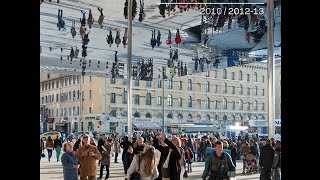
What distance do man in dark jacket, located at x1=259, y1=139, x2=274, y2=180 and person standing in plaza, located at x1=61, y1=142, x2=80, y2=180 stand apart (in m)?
3.00

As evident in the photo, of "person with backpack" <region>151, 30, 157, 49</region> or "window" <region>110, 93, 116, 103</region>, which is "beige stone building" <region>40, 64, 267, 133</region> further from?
"person with backpack" <region>151, 30, 157, 49</region>

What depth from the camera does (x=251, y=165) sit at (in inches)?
445

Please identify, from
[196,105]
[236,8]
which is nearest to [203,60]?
[236,8]

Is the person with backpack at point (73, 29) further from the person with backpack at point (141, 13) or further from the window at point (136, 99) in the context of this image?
the window at point (136, 99)

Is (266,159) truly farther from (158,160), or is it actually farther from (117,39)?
(117,39)

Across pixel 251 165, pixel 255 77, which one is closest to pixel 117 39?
pixel 251 165

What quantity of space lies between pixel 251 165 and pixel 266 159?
3191 mm

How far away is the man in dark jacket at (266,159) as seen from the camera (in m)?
8.13

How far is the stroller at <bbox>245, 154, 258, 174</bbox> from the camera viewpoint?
11.2 meters

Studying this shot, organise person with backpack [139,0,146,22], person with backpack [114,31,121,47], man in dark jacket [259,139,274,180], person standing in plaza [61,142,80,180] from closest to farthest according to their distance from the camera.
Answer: person standing in plaza [61,142,80,180]
man in dark jacket [259,139,274,180]
person with backpack [139,0,146,22]
person with backpack [114,31,121,47]

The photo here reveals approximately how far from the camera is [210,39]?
1223 centimetres

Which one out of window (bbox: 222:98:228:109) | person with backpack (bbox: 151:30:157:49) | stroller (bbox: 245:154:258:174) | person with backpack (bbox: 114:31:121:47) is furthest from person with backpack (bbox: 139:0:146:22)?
window (bbox: 222:98:228:109)
